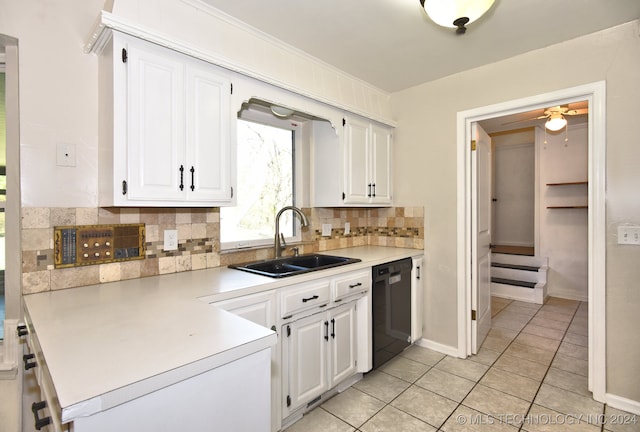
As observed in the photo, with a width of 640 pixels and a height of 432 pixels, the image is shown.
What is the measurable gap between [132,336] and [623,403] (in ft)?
9.26

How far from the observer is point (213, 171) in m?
1.82

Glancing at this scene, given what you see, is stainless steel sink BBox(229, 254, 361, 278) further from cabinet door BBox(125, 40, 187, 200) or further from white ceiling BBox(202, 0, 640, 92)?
white ceiling BBox(202, 0, 640, 92)

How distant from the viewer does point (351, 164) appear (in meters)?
2.75

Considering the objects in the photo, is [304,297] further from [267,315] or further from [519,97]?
[519,97]

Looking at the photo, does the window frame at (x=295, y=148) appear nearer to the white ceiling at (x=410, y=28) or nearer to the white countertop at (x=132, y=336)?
the white ceiling at (x=410, y=28)

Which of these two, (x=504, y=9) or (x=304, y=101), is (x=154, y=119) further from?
(x=504, y=9)

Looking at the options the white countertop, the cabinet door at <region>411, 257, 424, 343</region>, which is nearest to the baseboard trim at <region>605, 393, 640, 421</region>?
the cabinet door at <region>411, 257, 424, 343</region>

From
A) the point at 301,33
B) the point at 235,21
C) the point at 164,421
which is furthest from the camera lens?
the point at 301,33

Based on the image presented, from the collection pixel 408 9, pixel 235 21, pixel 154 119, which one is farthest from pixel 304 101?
pixel 154 119

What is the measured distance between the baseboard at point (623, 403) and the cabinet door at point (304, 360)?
183 cm

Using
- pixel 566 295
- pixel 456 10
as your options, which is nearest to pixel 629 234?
pixel 456 10

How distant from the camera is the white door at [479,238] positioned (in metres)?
2.79

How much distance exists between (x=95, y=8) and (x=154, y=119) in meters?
0.67

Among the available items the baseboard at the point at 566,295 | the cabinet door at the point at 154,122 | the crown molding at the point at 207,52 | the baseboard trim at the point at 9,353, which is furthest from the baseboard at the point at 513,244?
the baseboard trim at the point at 9,353
